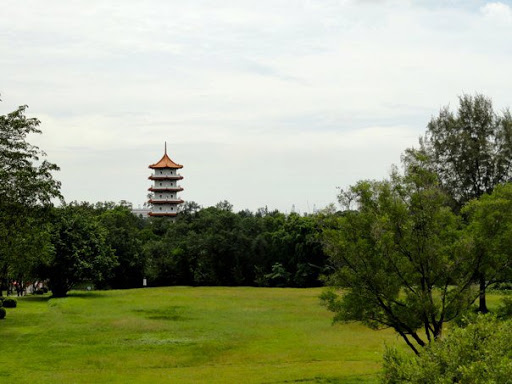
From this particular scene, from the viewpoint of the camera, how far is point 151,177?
442ft

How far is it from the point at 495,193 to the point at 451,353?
44.6 ft

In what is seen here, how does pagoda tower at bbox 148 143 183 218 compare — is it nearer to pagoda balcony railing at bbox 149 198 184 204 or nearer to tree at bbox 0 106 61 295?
pagoda balcony railing at bbox 149 198 184 204

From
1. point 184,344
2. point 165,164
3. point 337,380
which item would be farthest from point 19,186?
point 165,164

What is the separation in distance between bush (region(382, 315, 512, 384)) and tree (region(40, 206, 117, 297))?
2044 inches

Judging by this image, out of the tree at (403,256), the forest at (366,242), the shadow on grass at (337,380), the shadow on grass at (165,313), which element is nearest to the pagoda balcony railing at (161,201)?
the forest at (366,242)

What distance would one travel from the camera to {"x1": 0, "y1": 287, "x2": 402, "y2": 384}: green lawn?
2661 cm

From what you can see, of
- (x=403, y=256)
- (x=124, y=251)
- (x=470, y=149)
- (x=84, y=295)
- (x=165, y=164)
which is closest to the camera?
(x=403, y=256)

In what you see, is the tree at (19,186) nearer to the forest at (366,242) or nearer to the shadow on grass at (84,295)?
the forest at (366,242)

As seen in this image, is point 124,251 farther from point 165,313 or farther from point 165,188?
point 165,188

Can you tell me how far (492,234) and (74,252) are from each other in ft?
155

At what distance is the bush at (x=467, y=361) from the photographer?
10.5 metres

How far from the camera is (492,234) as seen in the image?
2262cm

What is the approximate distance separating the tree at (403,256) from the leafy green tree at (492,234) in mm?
565

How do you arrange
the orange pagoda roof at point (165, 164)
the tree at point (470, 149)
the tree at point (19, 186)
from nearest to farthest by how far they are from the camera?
the tree at point (19, 186)
the tree at point (470, 149)
the orange pagoda roof at point (165, 164)
